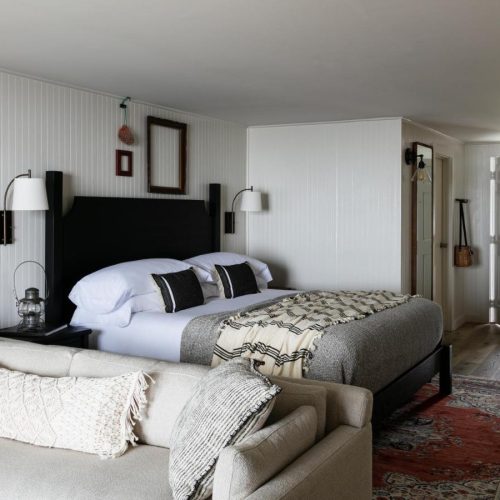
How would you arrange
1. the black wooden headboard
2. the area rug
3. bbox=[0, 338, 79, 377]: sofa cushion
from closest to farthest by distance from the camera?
bbox=[0, 338, 79, 377]: sofa cushion
the area rug
the black wooden headboard

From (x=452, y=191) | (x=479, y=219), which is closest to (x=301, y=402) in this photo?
(x=452, y=191)

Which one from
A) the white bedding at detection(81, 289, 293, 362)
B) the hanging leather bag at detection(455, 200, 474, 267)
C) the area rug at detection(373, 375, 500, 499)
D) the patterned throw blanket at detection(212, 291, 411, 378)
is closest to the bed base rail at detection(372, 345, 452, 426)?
the area rug at detection(373, 375, 500, 499)

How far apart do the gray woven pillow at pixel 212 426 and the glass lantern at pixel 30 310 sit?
218 centimetres

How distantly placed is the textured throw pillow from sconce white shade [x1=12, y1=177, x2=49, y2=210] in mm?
1640

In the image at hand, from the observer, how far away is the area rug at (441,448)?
3355mm

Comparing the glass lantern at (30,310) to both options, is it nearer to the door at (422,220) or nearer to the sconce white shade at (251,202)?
the sconce white shade at (251,202)

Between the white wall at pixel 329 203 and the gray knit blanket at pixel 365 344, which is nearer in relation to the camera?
the gray knit blanket at pixel 365 344

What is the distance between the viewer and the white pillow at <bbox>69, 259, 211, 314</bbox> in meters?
4.33

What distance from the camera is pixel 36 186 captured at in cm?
408

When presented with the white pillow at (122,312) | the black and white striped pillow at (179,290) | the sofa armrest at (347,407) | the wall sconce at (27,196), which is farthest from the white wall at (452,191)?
the sofa armrest at (347,407)

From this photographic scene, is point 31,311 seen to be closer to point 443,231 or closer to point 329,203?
point 329,203

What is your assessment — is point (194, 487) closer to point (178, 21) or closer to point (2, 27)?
point (178, 21)

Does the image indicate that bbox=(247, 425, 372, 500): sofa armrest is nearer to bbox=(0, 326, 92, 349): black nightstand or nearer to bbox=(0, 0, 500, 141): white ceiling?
bbox=(0, 0, 500, 141): white ceiling

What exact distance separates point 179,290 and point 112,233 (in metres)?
0.75
